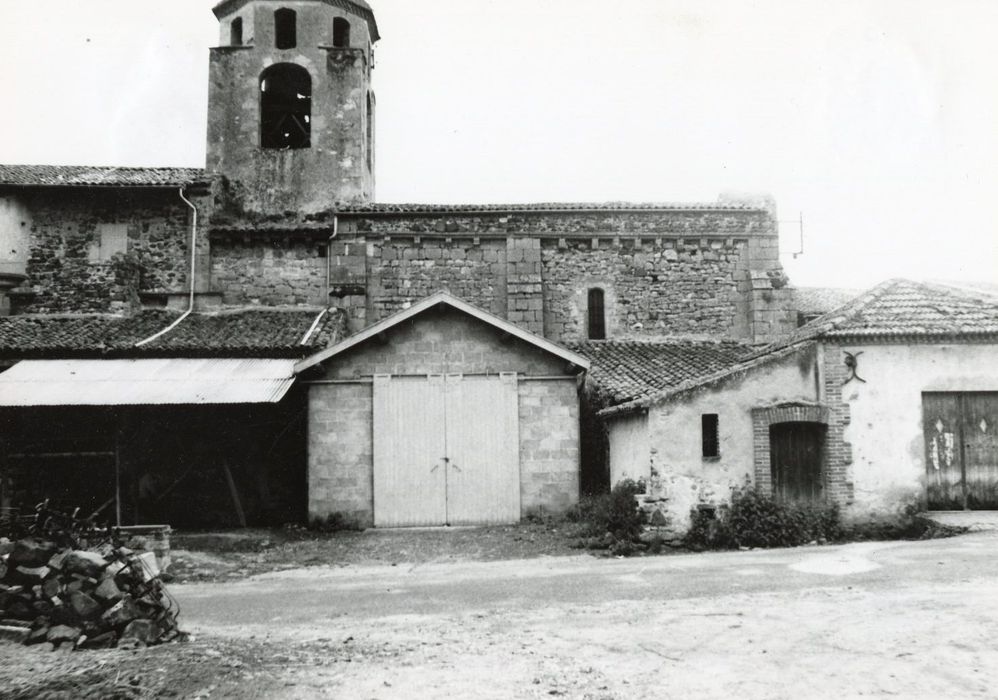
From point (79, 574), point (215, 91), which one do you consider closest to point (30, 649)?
point (79, 574)

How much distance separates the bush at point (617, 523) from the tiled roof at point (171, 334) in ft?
22.4

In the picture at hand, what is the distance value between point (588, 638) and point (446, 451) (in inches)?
333

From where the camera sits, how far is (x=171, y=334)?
17469 millimetres

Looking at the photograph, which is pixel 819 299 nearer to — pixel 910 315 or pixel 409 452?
pixel 910 315

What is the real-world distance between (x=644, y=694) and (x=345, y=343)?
10.6 meters

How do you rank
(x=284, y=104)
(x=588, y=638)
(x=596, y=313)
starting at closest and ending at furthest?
(x=588, y=638) → (x=596, y=313) → (x=284, y=104)

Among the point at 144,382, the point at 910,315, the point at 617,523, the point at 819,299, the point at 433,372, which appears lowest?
the point at 617,523

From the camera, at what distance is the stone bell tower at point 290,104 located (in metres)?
21.6

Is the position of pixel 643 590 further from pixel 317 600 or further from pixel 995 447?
pixel 995 447

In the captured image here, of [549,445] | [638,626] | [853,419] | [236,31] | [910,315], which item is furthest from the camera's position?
[236,31]

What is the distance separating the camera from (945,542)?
11.2m

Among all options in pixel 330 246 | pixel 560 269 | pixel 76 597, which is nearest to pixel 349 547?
pixel 76 597

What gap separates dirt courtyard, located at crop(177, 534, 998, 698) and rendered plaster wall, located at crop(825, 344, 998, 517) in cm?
165

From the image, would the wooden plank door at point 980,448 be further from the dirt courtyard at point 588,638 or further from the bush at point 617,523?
the bush at point 617,523
